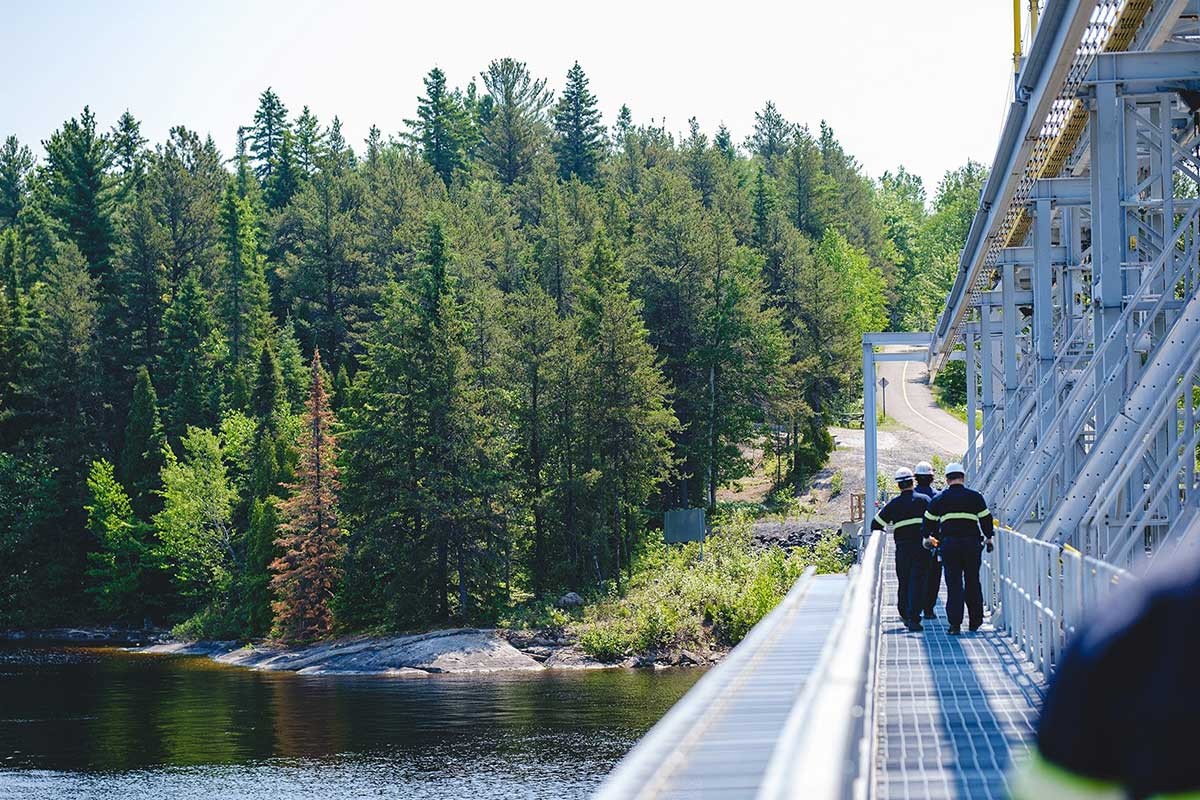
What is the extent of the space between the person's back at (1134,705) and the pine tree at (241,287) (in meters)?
90.5

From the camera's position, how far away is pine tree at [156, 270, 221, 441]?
3415 inches

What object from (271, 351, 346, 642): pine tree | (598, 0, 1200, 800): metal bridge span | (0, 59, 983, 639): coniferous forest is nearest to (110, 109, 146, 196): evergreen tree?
(0, 59, 983, 639): coniferous forest

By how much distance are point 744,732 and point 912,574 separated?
1096 cm

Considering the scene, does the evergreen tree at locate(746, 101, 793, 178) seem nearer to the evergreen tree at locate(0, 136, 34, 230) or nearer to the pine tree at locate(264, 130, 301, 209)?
the pine tree at locate(264, 130, 301, 209)

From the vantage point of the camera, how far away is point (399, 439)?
63.0m

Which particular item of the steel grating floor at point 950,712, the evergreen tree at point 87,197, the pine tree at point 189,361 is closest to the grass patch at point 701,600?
the pine tree at point 189,361

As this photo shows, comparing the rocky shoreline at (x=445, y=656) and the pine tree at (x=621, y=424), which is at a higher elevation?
the pine tree at (x=621, y=424)

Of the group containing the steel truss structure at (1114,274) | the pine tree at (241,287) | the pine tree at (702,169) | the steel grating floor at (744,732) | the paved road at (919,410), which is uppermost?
the pine tree at (702,169)

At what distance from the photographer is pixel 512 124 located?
11762 centimetres

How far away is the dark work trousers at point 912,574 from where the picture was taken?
1652cm

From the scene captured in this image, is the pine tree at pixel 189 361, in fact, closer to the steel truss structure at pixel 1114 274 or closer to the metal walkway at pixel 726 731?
the steel truss structure at pixel 1114 274

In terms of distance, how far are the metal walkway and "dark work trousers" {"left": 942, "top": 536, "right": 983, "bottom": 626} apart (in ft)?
15.5

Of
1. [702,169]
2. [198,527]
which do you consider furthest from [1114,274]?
[702,169]

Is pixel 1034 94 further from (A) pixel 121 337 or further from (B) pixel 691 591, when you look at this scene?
(A) pixel 121 337
